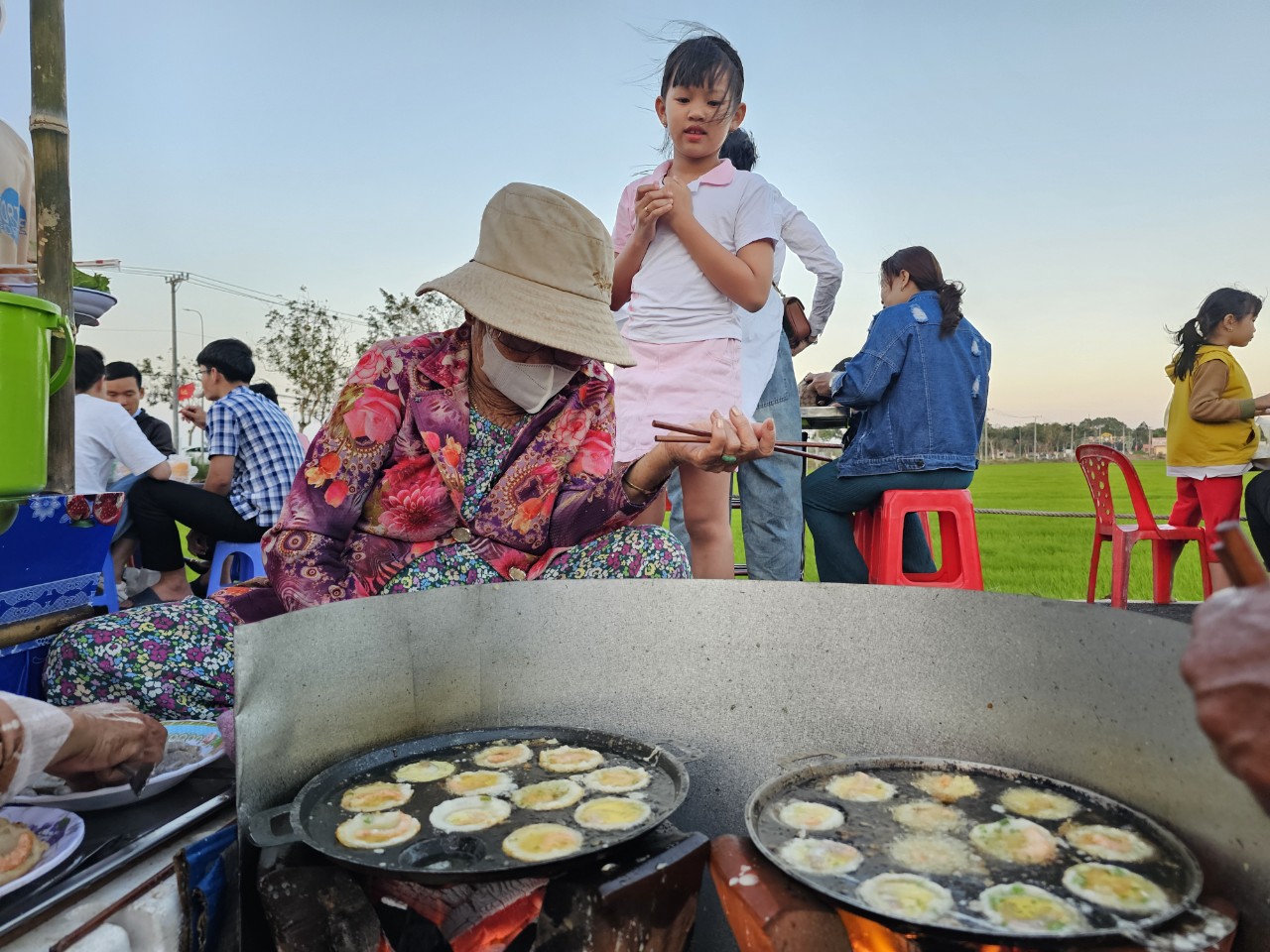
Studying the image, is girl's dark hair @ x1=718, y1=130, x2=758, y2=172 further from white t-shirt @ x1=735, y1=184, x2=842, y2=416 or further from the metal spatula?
the metal spatula

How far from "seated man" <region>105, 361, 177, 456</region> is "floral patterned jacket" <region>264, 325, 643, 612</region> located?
507 centimetres

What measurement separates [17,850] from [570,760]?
90 centimetres

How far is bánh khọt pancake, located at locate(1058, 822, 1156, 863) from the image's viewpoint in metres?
1.28

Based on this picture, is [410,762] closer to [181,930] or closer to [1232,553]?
[181,930]

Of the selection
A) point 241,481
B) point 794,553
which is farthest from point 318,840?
point 241,481

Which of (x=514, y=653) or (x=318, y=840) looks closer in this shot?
(x=318, y=840)

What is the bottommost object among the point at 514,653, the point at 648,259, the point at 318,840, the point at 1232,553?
the point at 318,840

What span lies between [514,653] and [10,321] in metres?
1.11

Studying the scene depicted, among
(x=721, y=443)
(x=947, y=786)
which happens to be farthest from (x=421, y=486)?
(x=947, y=786)

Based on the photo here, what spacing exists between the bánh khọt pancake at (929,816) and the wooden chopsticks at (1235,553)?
869 mm

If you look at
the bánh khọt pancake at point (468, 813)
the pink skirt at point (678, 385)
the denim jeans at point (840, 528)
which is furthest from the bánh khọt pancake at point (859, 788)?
the denim jeans at point (840, 528)

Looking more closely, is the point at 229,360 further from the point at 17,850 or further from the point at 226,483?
the point at 17,850

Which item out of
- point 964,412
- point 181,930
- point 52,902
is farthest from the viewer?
point 964,412

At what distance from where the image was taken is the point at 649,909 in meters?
Answer: 1.15
